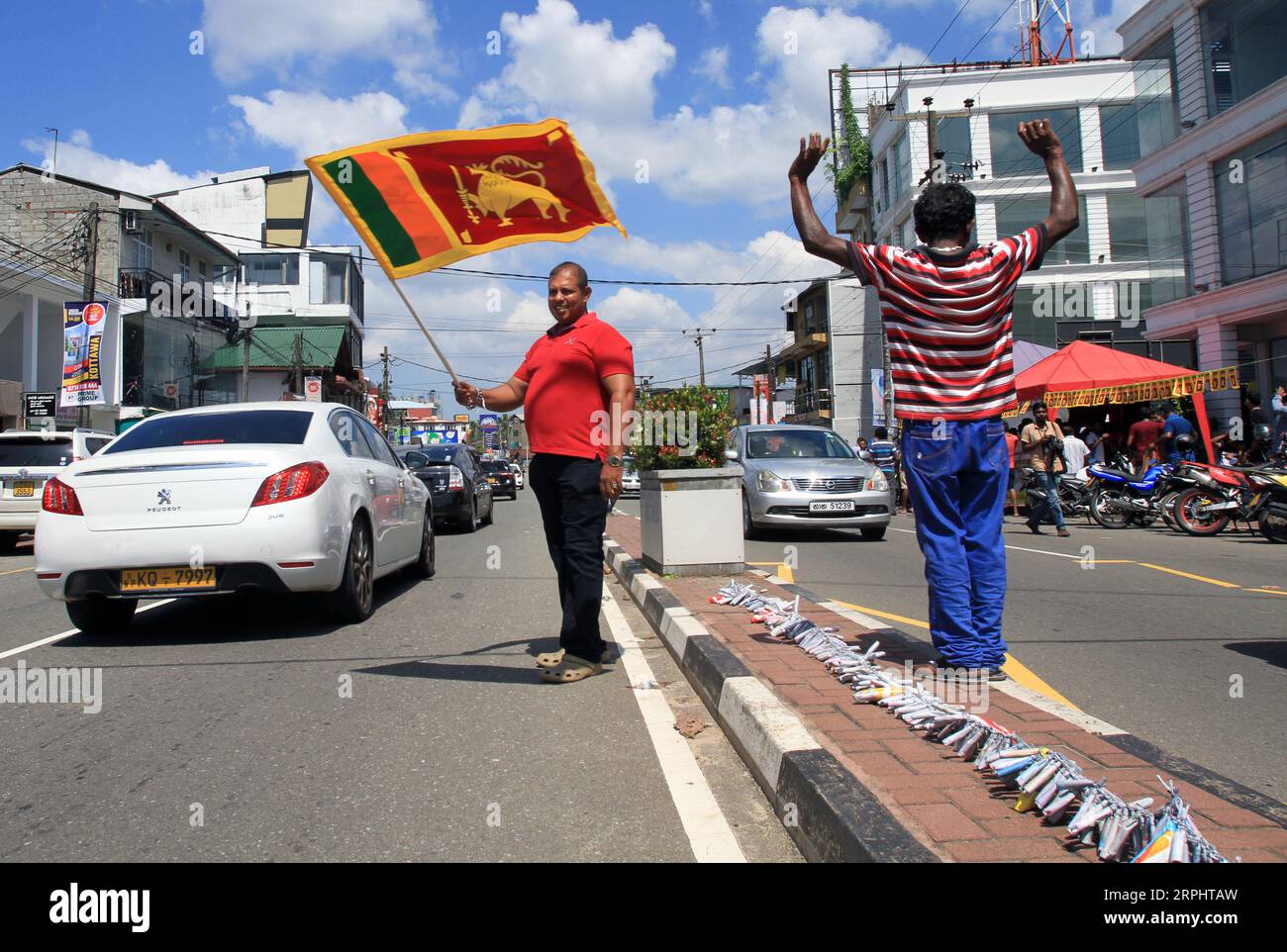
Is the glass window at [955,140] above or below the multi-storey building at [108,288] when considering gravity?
above

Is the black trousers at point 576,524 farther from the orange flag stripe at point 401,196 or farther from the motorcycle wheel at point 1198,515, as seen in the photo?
the motorcycle wheel at point 1198,515

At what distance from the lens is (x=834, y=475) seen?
12.2 m

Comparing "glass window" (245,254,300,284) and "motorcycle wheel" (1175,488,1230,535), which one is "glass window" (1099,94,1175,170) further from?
"glass window" (245,254,300,284)

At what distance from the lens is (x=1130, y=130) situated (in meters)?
37.2

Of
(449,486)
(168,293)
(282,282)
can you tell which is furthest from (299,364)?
(449,486)

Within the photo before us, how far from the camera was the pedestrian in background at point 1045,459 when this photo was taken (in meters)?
12.9

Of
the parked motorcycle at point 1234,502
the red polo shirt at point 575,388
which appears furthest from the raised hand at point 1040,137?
the parked motorcycle at point 1234,502

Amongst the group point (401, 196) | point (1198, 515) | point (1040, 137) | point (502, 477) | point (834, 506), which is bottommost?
point (1198, 515)

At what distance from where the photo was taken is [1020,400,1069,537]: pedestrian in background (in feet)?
42.4

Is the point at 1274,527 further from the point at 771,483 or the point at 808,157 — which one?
the point at 808,157

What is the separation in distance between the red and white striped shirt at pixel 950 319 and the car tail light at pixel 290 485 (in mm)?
3585

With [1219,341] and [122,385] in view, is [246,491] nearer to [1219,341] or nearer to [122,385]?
[1219,341]

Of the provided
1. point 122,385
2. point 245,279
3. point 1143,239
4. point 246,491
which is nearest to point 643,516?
point 246,491

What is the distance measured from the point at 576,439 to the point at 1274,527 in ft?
35.7
